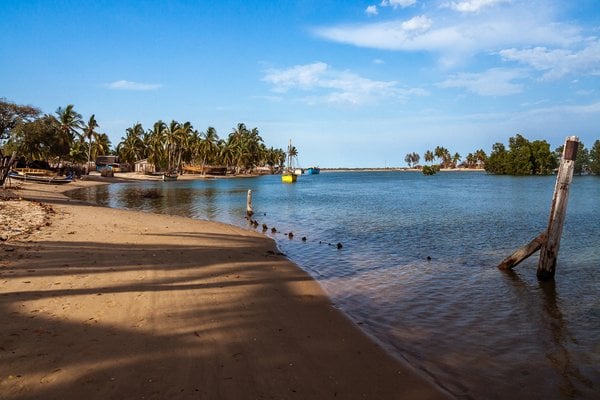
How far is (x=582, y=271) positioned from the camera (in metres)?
13.1

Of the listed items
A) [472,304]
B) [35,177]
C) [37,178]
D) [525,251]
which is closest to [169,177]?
[37,178]

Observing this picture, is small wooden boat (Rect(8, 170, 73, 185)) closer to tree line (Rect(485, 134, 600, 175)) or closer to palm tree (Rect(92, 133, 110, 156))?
palm tree (Rect(92, 133, 110, 156))

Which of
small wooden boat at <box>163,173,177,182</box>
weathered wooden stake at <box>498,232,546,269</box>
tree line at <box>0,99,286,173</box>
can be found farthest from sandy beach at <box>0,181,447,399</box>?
small wooden boat at <box>163,173,177,182</box>

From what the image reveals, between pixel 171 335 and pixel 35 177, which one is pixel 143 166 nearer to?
pixel 35 177

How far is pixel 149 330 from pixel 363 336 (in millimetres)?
3708

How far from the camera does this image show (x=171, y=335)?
19.9ft

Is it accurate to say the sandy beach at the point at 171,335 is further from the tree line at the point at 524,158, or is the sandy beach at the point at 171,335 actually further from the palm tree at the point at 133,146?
the tree line at the point at 524,158

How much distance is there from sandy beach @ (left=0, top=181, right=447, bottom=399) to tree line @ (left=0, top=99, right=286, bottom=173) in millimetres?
36694

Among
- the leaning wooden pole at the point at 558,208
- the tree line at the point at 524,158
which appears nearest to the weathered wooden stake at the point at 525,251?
the leaning wooden pole at the point at 558,208

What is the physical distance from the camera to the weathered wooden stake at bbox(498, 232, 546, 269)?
1199cm

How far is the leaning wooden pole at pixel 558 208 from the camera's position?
11094 mm

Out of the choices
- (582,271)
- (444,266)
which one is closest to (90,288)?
(444,266)

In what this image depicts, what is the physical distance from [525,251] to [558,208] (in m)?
1.87

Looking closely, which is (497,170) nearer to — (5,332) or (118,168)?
(118,168)
